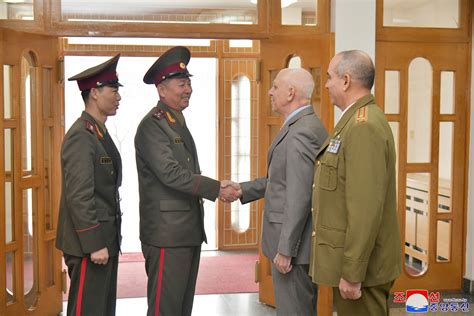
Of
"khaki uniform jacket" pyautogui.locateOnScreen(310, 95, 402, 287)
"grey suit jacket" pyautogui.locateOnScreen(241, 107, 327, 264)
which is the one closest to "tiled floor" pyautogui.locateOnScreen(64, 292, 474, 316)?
"grey suit jacket" pyautogui.locateOnScreen(241, 107, 327, 264)

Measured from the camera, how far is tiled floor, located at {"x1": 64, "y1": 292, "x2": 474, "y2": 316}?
14.7 feet

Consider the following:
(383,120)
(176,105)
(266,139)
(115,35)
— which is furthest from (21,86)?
(383,120)

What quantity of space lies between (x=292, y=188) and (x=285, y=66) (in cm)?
174

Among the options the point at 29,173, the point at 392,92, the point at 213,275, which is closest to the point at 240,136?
the point at 213,275

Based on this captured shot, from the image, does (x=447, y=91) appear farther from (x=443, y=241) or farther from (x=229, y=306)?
(x=229, y=306)

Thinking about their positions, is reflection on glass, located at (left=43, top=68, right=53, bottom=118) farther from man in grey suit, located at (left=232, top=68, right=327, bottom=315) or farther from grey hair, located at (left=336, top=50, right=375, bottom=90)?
grey hair, located at (left=336, top=50, right=375, bottom=90)

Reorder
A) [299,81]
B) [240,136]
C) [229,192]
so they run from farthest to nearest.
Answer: [240,136], [229,192], [299,81]

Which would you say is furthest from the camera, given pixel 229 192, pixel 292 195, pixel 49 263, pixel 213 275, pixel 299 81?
pixel 213 275

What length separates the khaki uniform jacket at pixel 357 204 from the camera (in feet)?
7.75

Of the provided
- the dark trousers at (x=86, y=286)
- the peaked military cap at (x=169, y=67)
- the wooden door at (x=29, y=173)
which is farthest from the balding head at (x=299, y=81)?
the wooden door at (x=29, y=173)

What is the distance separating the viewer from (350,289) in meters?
2.42

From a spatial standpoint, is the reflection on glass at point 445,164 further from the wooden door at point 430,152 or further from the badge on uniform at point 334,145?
the badge on uniform at point 334,145

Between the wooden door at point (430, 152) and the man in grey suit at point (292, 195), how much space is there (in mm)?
1891

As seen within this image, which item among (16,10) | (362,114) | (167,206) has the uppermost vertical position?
(16,10)
